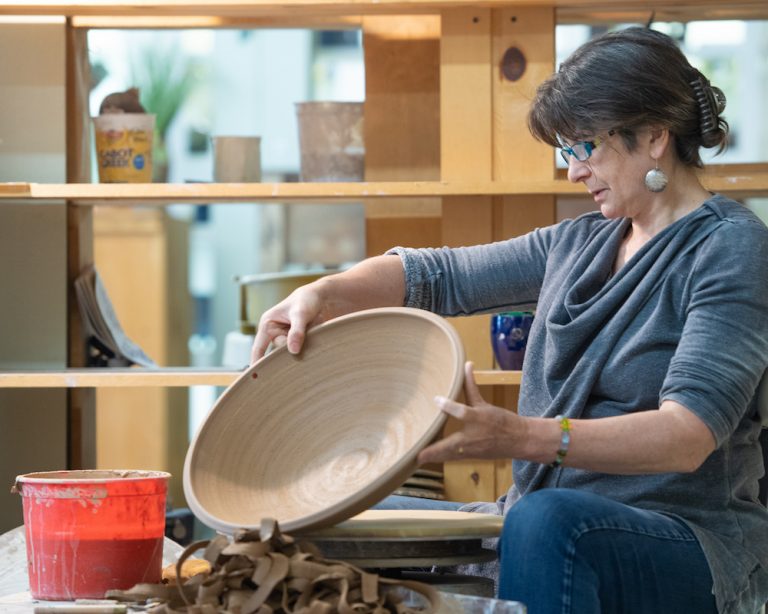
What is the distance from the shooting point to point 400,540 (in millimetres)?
1405

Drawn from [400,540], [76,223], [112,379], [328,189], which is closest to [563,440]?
[400,540]

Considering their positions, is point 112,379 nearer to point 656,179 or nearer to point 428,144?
point 428,144

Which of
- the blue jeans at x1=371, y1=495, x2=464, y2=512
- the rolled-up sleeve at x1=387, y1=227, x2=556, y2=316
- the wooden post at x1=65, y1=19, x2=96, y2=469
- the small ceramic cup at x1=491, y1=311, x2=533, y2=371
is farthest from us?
the wooden post at x1=65, y1=19, x2=96, y2=469

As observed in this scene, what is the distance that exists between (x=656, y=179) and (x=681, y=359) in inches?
12.2

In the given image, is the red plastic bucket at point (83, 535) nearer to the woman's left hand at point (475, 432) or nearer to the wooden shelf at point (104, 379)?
the woman's left hand at point (475, 432)

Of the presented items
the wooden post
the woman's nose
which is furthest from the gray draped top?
the wooden post

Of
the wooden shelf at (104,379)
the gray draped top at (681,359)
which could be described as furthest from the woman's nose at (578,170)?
the wooden shelf at (104,379)

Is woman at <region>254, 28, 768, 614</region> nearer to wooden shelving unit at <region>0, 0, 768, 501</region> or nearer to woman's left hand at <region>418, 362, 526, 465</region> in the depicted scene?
woman's left hand at <region>418, 362, 526, 465</region>

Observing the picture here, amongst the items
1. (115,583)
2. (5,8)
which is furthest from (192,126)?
(115,583)

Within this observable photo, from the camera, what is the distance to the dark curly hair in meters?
1.62

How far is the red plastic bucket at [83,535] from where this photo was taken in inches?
62.9

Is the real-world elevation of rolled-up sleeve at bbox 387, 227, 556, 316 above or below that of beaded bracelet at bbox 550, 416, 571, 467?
above

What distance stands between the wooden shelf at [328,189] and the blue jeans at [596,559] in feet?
3.73

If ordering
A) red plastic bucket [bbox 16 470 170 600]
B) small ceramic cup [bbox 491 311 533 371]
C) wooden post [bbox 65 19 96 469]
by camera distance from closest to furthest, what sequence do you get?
red plastic bucket [bbox 16 470 170 600]
small ceramic cup [bbox 491 311 533 371]
wooden post [bbox 65 19 96 469]
